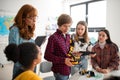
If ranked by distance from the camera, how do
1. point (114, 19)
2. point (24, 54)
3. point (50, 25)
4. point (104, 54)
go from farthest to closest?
point (50, 25), point (114, 19), point (104, 54), point (24, 54)

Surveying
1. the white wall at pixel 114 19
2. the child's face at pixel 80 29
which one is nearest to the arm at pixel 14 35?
the child's face at pixel 80 29

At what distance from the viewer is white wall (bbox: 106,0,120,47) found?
3.64 meters

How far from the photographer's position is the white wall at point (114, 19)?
12.0 ft

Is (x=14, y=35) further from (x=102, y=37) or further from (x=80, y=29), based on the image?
(x=102, y=37)

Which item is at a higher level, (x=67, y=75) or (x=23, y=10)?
(x=23, y=10)

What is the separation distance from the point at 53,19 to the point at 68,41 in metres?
3.60

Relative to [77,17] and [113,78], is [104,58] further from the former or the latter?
[77,17]

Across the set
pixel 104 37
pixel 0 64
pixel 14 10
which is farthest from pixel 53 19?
pixel 104 37

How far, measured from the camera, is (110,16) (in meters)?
3.82

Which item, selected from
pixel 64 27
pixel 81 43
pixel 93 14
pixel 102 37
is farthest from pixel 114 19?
pixel 64 27

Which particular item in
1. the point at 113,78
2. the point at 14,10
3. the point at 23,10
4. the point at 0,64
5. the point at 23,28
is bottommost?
the point at 0,64

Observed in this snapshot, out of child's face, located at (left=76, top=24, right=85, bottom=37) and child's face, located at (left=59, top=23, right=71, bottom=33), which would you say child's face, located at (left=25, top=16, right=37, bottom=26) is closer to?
child's face, located at (left=59, top=23, right=71, bottom=33)

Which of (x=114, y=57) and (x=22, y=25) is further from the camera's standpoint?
(x=114, y=57)

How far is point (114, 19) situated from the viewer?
146 inches
